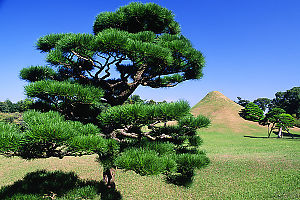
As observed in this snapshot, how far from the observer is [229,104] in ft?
113

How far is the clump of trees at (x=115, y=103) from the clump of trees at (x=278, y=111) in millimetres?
24383

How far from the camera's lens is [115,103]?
137 inches

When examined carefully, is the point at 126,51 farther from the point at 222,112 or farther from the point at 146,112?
the point at 222,112

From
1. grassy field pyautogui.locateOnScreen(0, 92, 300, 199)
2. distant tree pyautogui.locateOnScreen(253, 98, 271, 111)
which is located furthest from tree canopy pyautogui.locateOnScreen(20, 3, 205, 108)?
distant tree pyautogui.locateOnScreen(253, 98, 271, 111)

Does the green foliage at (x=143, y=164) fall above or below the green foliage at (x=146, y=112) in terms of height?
below

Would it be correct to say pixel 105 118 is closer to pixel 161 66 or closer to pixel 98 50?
pixel 98 50

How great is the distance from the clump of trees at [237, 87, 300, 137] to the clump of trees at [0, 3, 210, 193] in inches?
960

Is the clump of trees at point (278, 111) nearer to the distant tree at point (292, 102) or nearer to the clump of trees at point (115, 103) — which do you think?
the distant tree at point (292, 102)

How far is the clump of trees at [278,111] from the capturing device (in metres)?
22.2

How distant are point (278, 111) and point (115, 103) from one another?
26.1 metres

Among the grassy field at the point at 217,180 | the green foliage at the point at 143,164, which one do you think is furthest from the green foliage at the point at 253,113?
the green foliage at the point at 143,164

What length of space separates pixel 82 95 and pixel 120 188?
170 inches

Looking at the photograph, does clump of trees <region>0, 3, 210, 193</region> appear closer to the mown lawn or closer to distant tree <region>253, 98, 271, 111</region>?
the mown lawn

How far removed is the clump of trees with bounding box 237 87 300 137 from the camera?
22.2m
